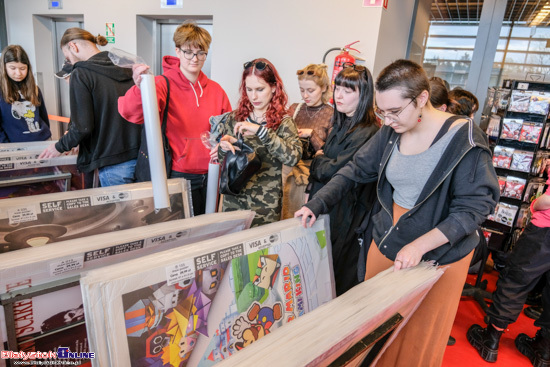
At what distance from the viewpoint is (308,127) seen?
7.48 ft

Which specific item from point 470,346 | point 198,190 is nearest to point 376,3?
point 198,190

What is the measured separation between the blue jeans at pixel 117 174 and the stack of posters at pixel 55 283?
A: 1.13 meters

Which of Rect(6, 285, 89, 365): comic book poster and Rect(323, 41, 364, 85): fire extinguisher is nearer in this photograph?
Rect(6, 285, 89, 365): comic book poster

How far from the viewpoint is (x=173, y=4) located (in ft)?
15.6

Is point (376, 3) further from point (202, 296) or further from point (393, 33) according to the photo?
point (202, 296)

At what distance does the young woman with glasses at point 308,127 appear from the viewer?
208 cm

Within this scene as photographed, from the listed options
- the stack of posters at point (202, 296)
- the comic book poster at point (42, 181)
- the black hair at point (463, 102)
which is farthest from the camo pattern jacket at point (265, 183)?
the black hair at point (463, 102)

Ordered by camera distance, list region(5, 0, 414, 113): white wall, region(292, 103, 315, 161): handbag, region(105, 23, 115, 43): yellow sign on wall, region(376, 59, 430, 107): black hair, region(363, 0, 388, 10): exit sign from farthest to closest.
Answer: region(105, 23, 115, 43): yellow sign on wall < region(5, 0, 414, 113): white wall < region(363, 0, 388, 10): exit sign < region(292, 103, 315, 161): handbag < region(376, 59, 430, 107): black hair

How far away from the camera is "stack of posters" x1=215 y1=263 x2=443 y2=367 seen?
575 mm

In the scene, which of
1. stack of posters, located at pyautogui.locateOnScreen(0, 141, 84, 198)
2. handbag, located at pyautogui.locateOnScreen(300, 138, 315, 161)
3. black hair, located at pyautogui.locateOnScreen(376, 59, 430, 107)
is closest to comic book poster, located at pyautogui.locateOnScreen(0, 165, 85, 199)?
stack of posters, located at pyautogui.locateOnScreen(0, 141, 84, 198)

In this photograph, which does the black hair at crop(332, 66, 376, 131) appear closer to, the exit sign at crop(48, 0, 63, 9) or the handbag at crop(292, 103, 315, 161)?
the handbag at crop(292, 103, 315, 161)

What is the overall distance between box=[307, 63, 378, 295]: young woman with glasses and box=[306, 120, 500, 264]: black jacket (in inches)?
9.6

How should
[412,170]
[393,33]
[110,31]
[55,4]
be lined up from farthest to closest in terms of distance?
[55,4] → [110,31] → [393,33] → [412,170]

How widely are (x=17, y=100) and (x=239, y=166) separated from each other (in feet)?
7.51
